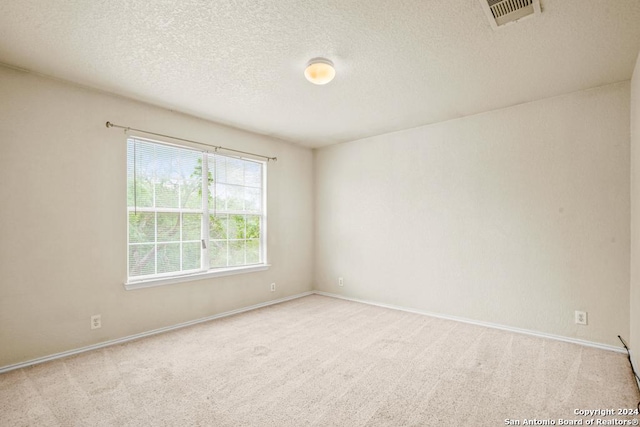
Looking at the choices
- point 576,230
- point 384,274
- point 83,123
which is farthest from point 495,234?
point 83,123

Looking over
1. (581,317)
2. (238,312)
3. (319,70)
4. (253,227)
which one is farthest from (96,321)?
(581,317)

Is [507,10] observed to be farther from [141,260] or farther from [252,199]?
[141,260]

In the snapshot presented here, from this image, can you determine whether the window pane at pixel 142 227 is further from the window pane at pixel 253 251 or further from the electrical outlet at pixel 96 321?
the window pane at pixel 253 251

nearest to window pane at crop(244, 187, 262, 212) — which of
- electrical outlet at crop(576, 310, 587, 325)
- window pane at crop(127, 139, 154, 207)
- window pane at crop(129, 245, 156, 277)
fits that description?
window pane at crop(127, 139, 154, 207)

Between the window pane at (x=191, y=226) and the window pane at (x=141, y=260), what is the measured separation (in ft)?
1.32

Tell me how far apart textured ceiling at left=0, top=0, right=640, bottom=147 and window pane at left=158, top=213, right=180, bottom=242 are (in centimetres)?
124

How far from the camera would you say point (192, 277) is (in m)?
3.75

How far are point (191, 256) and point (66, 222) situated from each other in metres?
1.29

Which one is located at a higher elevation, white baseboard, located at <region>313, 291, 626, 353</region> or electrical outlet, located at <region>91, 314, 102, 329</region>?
electrical outlet, located at <region>91, 314, 102, 329</region>

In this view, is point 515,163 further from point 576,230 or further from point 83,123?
point 83,123

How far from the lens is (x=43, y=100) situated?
280 centimetres

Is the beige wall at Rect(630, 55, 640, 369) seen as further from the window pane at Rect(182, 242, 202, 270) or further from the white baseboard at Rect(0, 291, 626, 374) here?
the window pane at Rect(182, 242, 202, 270)

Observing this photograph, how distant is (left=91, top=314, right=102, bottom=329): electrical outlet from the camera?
9.90 feet

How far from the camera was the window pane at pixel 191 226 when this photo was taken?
376 centimetres
